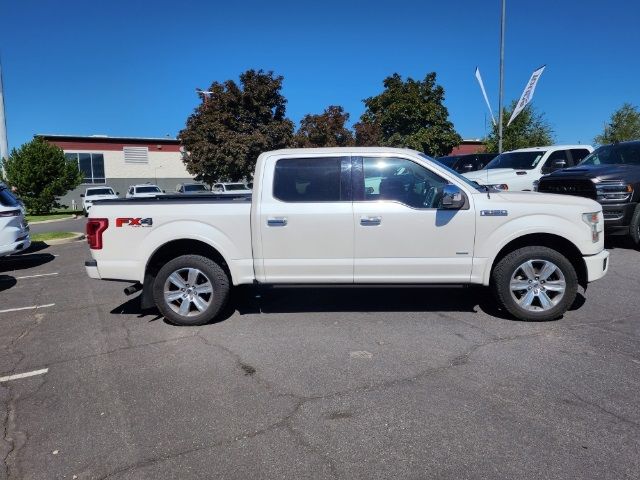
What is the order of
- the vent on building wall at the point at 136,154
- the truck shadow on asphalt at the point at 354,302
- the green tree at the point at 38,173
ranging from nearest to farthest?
the truck shadow on asphalt at the point at 354,302 < the green tree at the point at 38,173 < the vent on building wall at the point at 136,154

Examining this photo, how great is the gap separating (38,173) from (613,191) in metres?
26.6

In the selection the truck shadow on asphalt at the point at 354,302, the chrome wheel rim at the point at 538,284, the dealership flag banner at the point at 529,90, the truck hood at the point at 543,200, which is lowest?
the truck shadow on asphalt at the point at 354,302

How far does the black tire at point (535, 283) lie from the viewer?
17.5ft

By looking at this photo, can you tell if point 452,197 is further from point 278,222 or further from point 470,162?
point 470,162

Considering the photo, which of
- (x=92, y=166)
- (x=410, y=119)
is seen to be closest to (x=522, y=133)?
(x=410, y=119)

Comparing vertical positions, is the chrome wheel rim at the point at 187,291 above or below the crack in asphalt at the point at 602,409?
above

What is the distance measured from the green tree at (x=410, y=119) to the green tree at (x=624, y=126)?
1206cm

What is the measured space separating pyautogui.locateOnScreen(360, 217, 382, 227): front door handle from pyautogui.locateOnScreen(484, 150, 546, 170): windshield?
8829 mm

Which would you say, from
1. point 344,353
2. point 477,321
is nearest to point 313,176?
point 344,353

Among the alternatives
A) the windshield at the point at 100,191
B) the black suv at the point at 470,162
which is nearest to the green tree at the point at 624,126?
the black suv at the point at 470,162

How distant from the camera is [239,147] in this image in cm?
2722

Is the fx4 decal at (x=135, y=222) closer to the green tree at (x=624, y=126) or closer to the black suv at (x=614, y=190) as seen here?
the black suv at (x=614, y=190)

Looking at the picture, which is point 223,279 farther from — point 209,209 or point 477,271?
point 477,271

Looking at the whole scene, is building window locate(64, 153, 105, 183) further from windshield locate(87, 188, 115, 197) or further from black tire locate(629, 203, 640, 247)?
black tire locate(629, 203, 640, 247)
